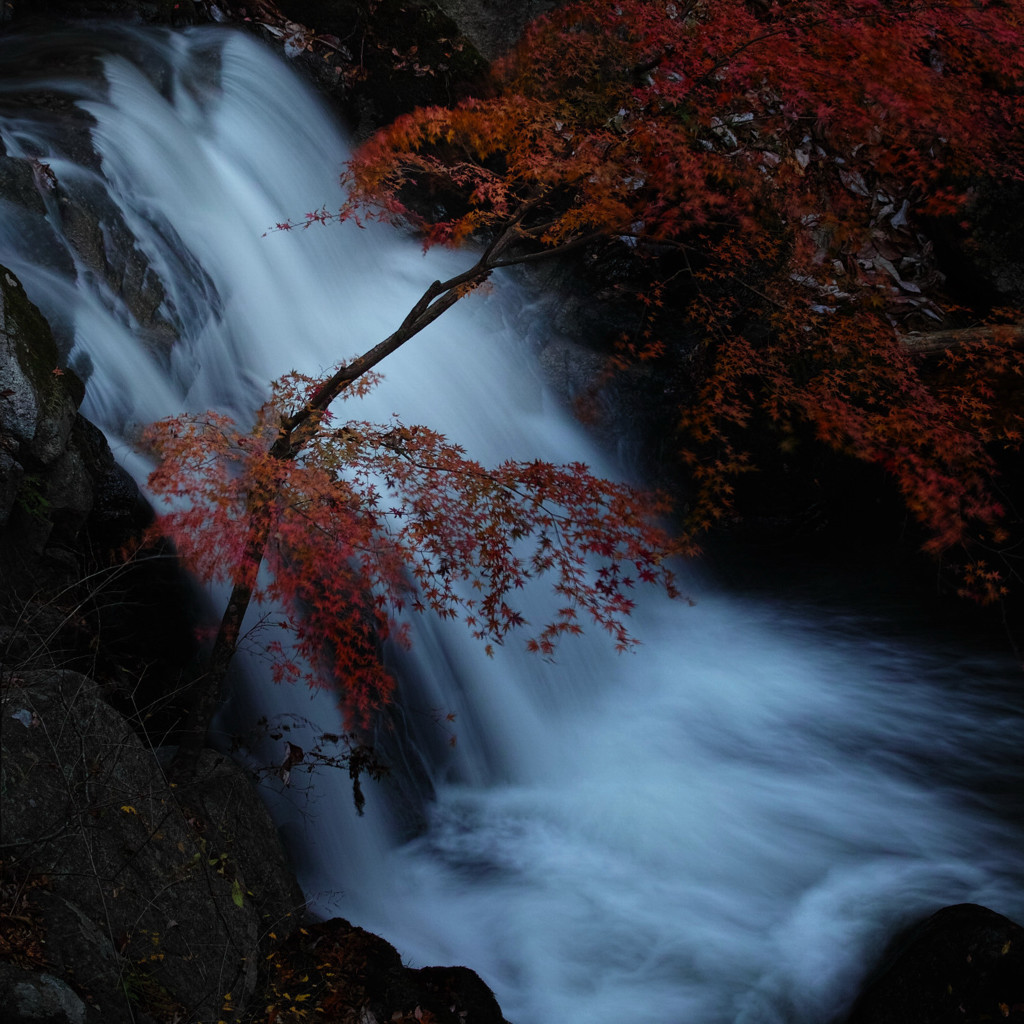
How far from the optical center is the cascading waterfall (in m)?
5.20

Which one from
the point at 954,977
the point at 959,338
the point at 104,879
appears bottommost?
the point at 954,977

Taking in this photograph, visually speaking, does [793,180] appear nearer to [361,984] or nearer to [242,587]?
[242,587]

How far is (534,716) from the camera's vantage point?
7418mm

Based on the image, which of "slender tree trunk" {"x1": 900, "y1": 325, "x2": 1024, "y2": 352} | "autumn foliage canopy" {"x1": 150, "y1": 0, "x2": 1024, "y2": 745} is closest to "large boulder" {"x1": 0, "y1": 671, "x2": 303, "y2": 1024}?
"autumn foliage canopy" {"x1": 150, "y1": 0, "x2": 1024, "y2": 745}

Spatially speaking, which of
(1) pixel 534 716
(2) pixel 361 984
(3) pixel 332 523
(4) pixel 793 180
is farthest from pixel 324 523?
(4) pixel 793 180

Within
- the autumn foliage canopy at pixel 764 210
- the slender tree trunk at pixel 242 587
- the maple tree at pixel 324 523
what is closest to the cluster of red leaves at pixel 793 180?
the autumn foliage canopy at pixel 764 210

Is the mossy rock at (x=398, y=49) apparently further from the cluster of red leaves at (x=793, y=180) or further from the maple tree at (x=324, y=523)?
the maple tree at (x=324, y=523)

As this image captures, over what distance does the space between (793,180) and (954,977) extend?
28.6 ft

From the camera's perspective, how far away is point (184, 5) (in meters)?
10.1

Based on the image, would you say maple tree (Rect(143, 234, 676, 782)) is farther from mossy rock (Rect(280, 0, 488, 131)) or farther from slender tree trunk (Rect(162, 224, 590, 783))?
mossy rock (Rect(280, 0, 488, 131))

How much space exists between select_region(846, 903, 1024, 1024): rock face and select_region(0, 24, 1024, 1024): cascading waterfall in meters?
0.30

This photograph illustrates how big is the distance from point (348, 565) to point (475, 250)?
6636mm

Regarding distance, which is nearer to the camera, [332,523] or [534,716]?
[332,523]

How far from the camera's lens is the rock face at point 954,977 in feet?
12.9
